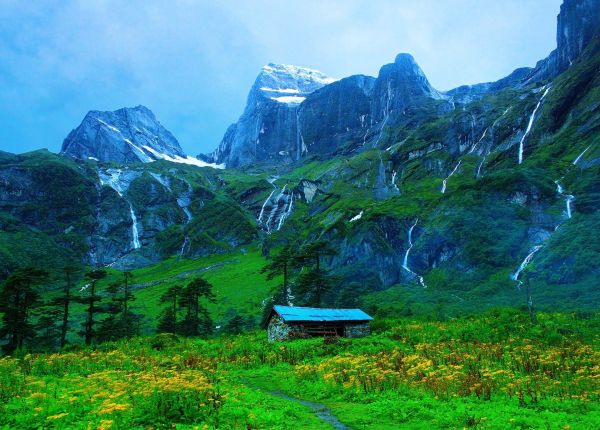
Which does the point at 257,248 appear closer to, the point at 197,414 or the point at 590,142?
the point at 590,142

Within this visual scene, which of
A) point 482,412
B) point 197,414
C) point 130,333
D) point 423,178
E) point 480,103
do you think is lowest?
point 482,412

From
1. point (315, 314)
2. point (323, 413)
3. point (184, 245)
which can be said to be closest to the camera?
point (323, 413)

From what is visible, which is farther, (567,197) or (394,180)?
(394,180)

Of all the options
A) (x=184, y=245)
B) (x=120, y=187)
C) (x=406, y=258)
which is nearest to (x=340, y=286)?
(x=406, y=258)

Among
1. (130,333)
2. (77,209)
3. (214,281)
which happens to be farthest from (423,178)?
(77,209)

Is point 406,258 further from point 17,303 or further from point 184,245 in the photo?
point 184,245

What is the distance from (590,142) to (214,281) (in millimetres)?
88707

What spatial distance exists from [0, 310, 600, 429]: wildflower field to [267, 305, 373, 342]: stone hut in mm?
5990

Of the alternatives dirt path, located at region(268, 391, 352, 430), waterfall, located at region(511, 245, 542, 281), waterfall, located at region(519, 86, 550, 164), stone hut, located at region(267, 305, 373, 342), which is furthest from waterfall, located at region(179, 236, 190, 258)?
dirt path, located at region(268, 391, 352, 430)

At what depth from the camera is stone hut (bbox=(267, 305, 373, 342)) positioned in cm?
3816

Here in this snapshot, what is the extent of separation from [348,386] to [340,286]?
5736 centimetres

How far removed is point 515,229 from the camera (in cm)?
7225

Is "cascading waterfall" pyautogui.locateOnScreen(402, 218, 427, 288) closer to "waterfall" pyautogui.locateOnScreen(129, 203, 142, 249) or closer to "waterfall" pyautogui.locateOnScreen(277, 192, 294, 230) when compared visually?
"waterfall" pyautogui.locateOnScreen(277, 192, 294, 230)

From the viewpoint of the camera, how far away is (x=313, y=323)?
130 ft
